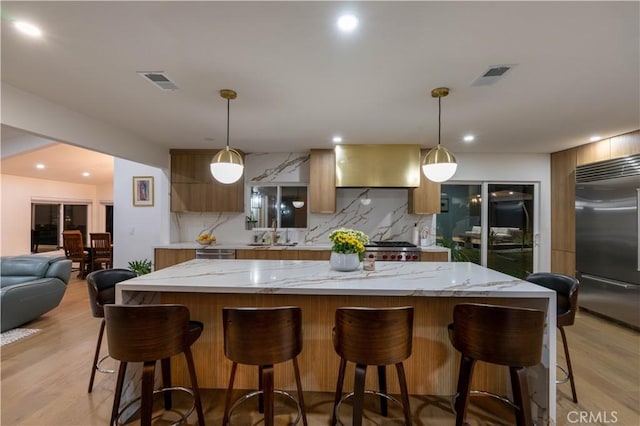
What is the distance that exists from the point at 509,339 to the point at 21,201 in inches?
384

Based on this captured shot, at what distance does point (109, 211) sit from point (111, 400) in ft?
27.6

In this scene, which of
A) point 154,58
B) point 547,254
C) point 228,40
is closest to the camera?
point 228,40

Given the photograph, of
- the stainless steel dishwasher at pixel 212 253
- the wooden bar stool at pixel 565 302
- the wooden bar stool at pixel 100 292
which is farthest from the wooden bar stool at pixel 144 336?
the stainless steel dishwasher at pixel 212 253

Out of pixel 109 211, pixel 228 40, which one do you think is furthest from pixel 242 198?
pixel 109 211

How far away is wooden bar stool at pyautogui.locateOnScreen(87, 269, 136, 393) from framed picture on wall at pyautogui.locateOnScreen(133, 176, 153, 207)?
318cm

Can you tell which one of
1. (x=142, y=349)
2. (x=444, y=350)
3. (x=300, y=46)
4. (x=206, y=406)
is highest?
(x=300, y=46)

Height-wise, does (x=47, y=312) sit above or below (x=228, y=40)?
below

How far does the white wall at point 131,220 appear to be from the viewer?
534cm

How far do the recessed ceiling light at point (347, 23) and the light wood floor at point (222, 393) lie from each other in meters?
2.37

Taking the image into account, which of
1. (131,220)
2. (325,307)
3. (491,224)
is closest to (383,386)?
(325,307)

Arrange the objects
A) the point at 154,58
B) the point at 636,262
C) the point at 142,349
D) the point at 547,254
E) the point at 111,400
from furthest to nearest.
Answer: the point at 547,254
the point at 636,262
the point at 111,400
the point at 154,58
the point at 142,349

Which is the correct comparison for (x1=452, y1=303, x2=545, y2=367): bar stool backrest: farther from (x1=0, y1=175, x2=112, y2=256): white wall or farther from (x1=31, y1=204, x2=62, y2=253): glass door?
(x1=31, y1=204, x2=62, y2=253): glass door

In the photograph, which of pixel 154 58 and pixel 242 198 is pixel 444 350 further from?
pixel 242 198

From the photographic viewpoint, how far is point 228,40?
1.87 meters
